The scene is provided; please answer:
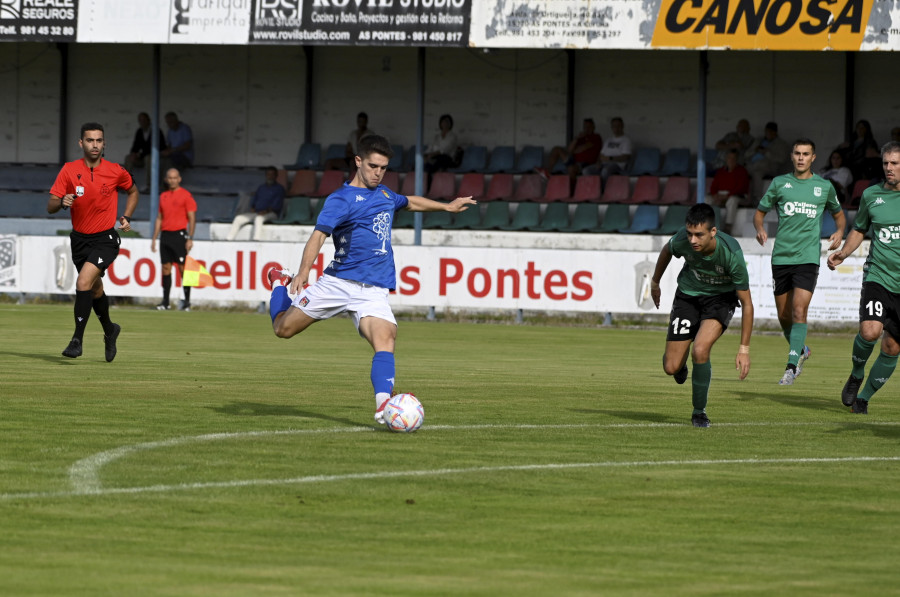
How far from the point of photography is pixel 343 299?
1053 cm

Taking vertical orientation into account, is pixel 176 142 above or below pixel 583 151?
above

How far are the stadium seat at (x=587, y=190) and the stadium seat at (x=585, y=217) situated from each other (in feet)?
0.89

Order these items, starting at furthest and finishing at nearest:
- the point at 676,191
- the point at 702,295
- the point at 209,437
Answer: the point at 676,191
the point at 702,295
the point at 209,437

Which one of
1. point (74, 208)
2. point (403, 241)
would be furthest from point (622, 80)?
point (74, 208)

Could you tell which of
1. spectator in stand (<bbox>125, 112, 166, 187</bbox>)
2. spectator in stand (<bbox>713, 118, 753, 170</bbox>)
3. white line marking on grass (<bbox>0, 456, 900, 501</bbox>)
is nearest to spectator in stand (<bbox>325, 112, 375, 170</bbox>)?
spectator in stand (<bbox>125, 112, 166, 187</bbox>)

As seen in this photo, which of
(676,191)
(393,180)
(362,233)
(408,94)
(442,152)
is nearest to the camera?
(362,233)

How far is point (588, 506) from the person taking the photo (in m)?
7.71

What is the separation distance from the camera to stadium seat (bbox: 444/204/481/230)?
2992cm

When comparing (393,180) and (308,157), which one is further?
(308,157)

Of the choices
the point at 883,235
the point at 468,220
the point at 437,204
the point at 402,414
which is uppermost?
the point at 468,220

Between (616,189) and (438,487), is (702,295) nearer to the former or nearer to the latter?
(438,487)

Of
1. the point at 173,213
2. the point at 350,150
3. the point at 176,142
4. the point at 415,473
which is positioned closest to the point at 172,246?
the point at 173,213

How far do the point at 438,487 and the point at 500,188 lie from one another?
22.9 metres

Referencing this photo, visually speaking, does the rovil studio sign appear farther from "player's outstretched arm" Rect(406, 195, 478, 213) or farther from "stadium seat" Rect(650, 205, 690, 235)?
"player's outstretched arm" Rect(406, 195, 478, 213)
